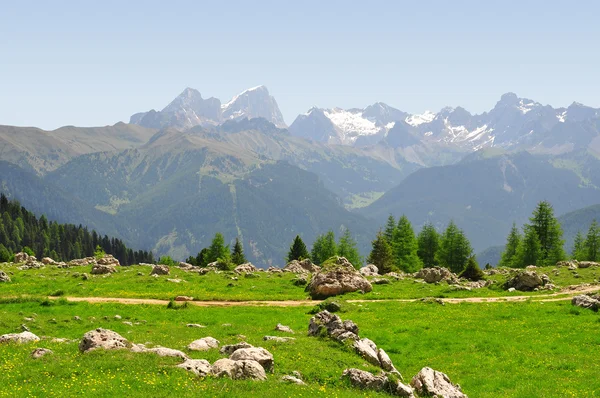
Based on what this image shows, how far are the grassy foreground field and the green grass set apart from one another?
780cm

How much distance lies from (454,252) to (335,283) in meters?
70.3

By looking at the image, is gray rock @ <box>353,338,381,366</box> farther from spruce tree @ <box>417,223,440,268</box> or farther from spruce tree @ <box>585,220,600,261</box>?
spruce tree @ <box>585,220,600,261</box>

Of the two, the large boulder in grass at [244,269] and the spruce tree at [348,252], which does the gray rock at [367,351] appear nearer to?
the large boulder in grass at [244,269]

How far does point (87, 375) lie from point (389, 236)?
114 metres

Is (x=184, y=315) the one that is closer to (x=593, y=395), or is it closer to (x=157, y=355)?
(x=157, y=355)

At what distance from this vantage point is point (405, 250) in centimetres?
11481

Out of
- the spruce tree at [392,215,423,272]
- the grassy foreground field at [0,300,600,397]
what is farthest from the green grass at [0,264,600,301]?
the spruce tree at [392,215,423,272]

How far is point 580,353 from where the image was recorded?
103 feet

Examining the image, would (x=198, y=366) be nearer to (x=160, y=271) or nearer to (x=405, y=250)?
(x=160, y=271)

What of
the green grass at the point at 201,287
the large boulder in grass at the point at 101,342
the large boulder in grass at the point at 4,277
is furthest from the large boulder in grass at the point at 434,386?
the large boulder in grass at the point at 4,277

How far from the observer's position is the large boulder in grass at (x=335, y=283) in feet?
184

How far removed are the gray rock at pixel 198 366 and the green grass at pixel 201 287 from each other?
3160 cm

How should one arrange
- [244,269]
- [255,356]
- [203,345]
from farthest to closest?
[244,269], [203,345], [255,356]

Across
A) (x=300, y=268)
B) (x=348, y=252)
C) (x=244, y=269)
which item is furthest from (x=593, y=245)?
(x=244, y=269)
